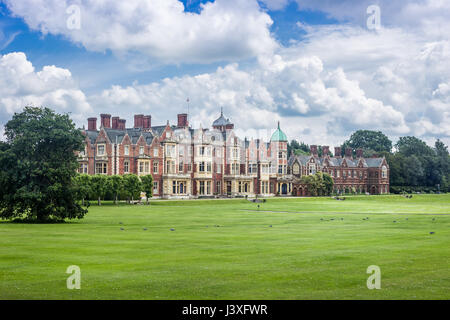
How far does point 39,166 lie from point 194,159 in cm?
5414

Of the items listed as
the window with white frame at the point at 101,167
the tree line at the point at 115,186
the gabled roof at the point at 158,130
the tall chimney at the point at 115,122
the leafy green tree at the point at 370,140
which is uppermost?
the leafy green tree at the point at 370,140

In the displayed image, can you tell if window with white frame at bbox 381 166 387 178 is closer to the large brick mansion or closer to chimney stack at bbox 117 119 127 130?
the large brick mansion

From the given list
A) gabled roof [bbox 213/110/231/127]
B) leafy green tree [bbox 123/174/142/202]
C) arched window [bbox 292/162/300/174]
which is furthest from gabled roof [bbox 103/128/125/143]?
arched window [bbox 292/162/300/174]

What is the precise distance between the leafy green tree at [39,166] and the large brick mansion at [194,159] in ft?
130

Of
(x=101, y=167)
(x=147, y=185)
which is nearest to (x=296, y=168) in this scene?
(x=101, y=167)

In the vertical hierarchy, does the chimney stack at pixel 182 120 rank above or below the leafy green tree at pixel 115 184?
above

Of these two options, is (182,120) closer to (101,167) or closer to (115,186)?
(101,167)

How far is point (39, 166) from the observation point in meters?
40.6

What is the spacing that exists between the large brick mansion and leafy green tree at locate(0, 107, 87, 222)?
39.6m

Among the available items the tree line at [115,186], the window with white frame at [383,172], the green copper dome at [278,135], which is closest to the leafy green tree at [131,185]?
the tree line at [115,186]

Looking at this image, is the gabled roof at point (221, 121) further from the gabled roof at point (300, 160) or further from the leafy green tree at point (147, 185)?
the leafy green tree at point (147, 185)

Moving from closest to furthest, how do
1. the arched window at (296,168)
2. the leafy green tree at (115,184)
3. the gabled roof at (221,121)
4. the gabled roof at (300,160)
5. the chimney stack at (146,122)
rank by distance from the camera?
the leafy green tree at (115,184) → the chimney stack at (146,122) → the gabled roof at (221,121) → the arched window at (296,168) → the gabled roof at (300,160)

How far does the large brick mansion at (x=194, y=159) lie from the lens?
8406cm
